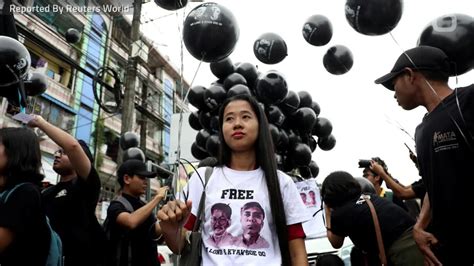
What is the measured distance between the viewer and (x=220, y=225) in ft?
4.99

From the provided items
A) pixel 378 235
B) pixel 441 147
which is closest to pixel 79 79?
pixel 378 235

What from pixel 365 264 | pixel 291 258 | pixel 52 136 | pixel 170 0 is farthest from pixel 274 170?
pixel 170 0

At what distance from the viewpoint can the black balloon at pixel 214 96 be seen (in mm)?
5377

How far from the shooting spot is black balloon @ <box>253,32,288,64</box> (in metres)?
5.21

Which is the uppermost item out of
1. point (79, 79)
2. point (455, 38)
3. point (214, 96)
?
point (79, 79)

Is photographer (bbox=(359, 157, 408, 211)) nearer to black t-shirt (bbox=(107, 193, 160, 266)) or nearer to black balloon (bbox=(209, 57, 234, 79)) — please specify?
black t-shirt (bbox=(107, 193, 160, 266))

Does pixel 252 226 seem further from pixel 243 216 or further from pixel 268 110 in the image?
pixel 268 110

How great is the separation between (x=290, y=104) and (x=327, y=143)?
1.57 m

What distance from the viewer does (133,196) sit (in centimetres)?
300

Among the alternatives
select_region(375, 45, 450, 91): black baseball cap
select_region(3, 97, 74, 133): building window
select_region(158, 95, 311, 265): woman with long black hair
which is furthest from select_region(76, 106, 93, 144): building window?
select_region(375, 45, 450, 91): black baseball cap

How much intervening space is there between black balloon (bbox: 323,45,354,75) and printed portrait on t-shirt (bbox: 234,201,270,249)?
4.01 m

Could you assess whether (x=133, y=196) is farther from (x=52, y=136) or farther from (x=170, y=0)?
(x=170, y=0)

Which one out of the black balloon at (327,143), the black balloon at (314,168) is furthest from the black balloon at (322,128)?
the black balloon at (314,168)

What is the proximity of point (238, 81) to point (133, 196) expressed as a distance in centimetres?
296
